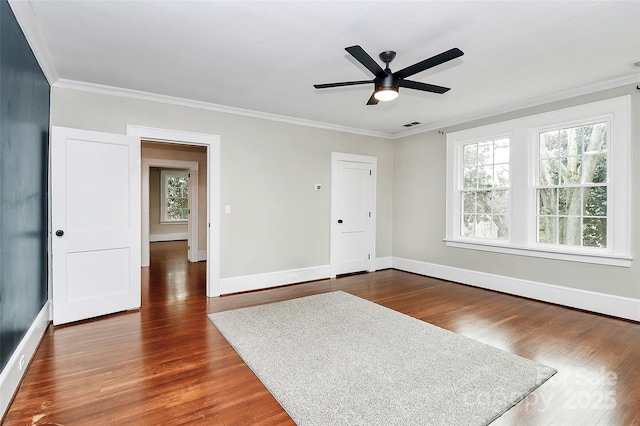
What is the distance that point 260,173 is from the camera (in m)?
4.84

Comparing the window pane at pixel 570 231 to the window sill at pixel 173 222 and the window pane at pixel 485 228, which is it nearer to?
the window pane at pixel 485 228

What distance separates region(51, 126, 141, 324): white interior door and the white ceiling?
2.48 ft

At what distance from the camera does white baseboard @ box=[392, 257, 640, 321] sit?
358 centimetres

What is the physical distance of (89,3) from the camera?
2.21 meters

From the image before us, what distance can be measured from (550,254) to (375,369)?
3.09 meters

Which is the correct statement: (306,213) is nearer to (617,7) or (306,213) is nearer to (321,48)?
(321,48)

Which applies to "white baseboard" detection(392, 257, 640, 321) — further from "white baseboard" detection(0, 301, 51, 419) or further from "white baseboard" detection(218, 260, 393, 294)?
"white baseboard" detection(0, 301, 51, 419)

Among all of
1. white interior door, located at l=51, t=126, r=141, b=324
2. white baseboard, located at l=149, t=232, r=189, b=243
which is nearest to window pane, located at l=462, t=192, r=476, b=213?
white interior door, located at l=51, t=126, r=141, b=324

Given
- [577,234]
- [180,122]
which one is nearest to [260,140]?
[180,122]

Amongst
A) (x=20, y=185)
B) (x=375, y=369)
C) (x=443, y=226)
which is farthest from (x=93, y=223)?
(x=443, y=226)

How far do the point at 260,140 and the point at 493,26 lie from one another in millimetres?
3252

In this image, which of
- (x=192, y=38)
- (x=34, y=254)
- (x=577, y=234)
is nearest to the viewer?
(x=192, y=38)

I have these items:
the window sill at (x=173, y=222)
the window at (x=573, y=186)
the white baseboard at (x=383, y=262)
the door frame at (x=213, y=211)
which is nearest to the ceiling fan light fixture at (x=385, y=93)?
the door frame at (x=213, y=211)

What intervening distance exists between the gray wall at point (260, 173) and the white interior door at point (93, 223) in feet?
1.34
